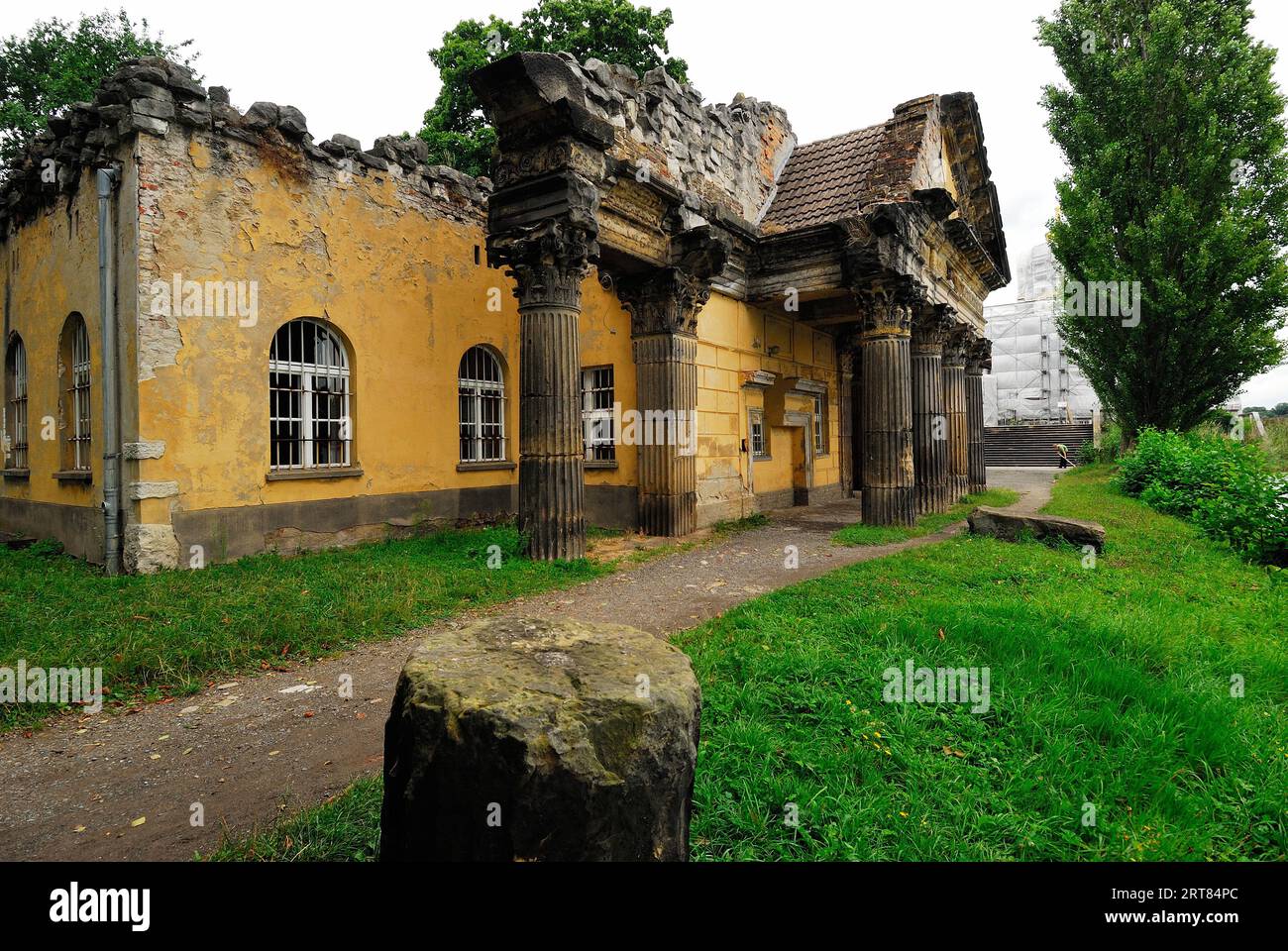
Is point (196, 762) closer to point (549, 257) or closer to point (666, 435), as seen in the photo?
point (549, 257)

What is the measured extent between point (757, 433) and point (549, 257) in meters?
7.22

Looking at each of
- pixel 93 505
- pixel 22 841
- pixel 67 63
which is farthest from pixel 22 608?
pixel 67 63

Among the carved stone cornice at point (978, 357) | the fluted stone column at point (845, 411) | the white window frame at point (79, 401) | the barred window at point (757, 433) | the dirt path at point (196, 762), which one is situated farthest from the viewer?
the carved stone cornice at point (978, 357)

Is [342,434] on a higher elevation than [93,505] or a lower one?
higher

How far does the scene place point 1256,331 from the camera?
19.2m

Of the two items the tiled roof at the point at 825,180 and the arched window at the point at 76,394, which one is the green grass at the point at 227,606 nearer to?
the arched window at the point at 76,394

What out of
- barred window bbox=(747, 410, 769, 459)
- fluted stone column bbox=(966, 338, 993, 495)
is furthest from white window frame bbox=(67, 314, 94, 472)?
fluted stone column bbox=(966, 338, 993, 495)

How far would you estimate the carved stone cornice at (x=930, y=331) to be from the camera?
14.5m

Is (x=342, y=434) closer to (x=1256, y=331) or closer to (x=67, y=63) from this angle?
(x=67, y=63)

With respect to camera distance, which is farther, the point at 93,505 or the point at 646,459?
the point at 646,459

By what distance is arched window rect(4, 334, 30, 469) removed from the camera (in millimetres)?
11508

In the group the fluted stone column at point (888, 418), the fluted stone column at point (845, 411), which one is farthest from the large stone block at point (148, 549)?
the fluted stone column at point (845, 411)

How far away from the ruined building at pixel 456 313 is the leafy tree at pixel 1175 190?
841 cm
